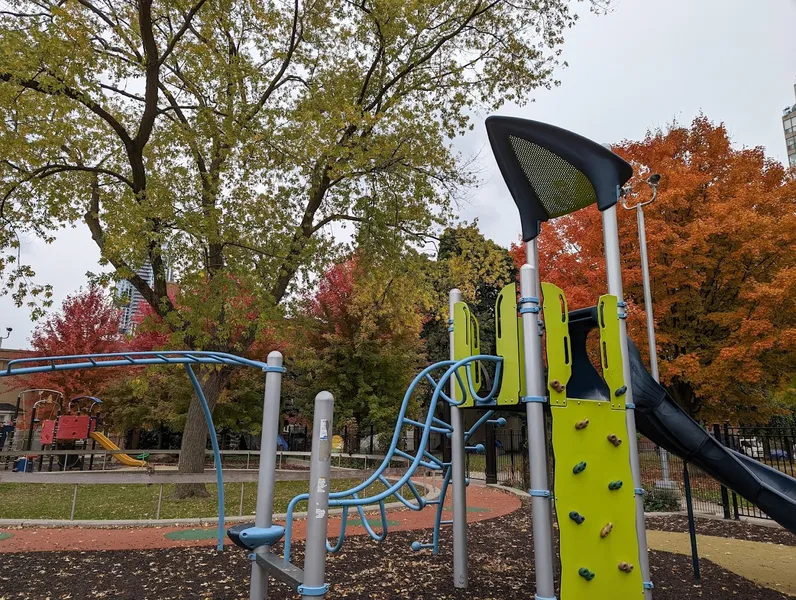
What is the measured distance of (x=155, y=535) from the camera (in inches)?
277

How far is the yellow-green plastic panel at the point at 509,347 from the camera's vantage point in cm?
380

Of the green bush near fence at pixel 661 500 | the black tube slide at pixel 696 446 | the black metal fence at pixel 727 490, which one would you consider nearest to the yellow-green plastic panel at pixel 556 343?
the black tube slide at pixel 696 446

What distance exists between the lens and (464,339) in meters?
4.64

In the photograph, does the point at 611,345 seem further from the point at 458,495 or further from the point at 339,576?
the point at 339,576

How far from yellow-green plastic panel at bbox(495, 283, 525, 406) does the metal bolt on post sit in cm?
108

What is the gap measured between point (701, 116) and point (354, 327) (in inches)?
495

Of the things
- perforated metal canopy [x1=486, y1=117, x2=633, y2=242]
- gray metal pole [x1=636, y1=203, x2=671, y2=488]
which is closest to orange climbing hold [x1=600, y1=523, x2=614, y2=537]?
perforated metal canopy [x1=486, y1=117, x2=633, y2=242]

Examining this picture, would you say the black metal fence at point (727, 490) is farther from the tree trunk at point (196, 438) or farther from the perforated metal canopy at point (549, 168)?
the tree trunk at point (196, 438)

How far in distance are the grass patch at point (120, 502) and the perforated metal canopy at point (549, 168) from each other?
686 centimetres

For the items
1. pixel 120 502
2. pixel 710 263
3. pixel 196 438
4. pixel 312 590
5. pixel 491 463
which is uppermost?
pixel 710 263

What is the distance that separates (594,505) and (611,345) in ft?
3.77

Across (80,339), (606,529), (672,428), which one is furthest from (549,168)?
(80,339)

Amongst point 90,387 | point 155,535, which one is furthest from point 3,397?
point 155,535

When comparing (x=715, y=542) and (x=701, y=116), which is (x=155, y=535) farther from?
(x=701, y=116)
